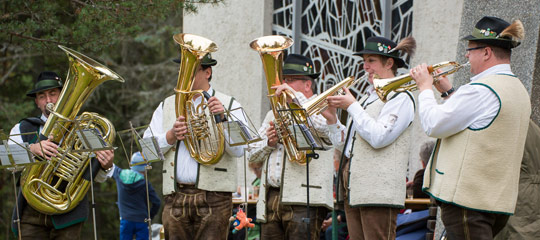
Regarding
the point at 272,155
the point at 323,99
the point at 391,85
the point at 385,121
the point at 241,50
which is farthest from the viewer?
the point at 241,50

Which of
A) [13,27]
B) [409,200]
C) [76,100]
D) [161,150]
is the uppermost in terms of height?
[13,27]

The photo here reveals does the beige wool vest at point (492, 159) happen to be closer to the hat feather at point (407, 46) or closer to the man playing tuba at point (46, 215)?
the hat feather at point (407, 46)

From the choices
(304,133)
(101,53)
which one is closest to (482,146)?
(304,133)

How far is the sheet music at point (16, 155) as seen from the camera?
5.59 meters

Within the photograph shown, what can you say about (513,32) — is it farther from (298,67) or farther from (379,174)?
(298,67)

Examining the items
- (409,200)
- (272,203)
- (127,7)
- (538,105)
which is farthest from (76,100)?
(538,105)

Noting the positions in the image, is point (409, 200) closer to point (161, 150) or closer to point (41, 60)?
point (161, 150)

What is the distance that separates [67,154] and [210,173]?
4.25 feet

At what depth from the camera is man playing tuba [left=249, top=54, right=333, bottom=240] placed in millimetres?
6242

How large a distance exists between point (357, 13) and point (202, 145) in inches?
203

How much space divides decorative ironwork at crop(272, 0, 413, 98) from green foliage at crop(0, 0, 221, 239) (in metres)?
2.04

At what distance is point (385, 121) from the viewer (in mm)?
5547

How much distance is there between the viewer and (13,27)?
8.81 meters

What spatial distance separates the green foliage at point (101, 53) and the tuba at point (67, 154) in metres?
2.33
